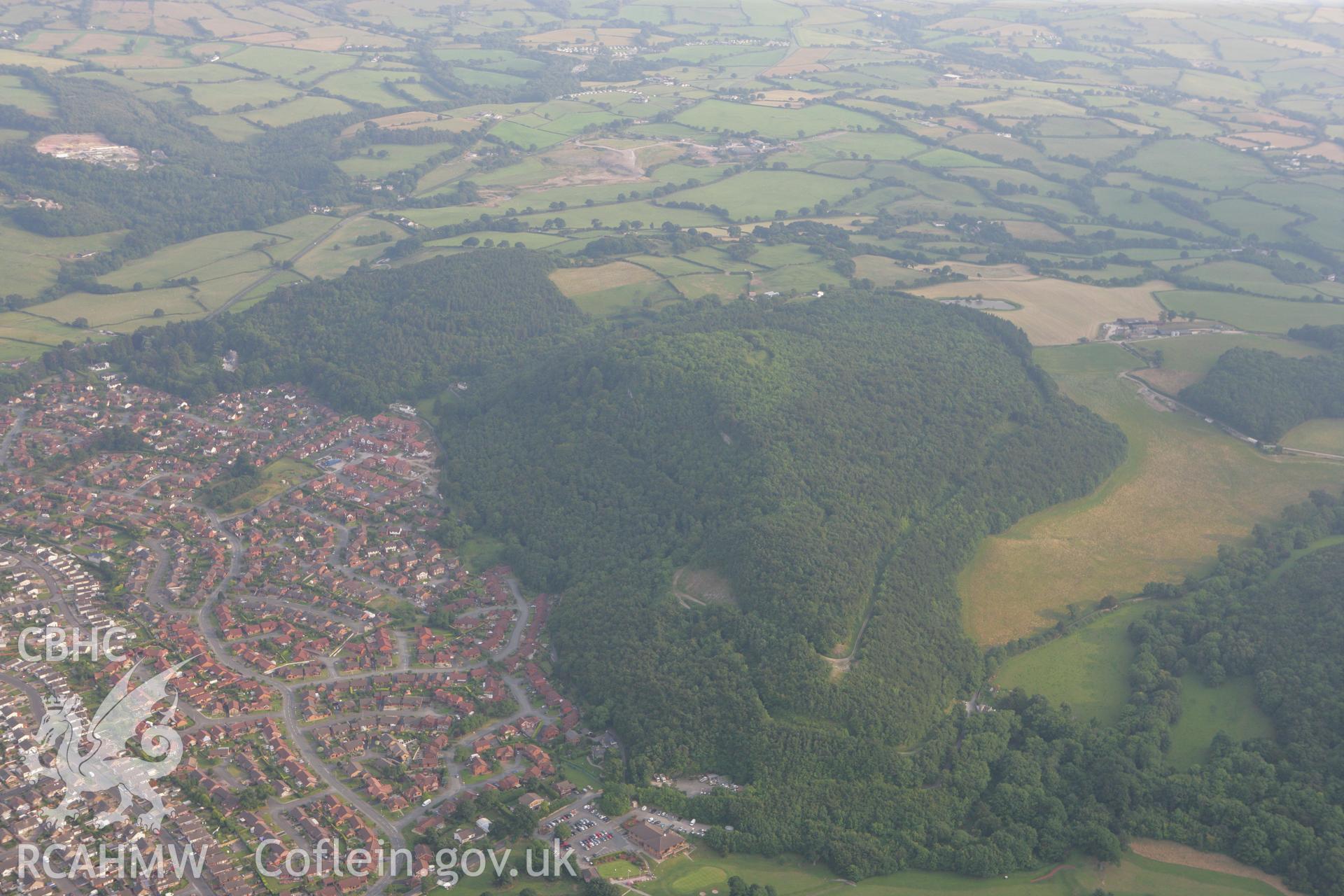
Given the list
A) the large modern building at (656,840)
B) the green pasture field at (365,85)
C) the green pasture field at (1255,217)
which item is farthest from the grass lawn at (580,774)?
the green pasture field at (365,85)

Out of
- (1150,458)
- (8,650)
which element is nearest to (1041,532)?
(1150,458)

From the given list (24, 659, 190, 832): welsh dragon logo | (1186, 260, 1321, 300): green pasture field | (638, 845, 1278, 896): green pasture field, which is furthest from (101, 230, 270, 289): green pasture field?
(1186, 260, 1321, 300): green pasture field

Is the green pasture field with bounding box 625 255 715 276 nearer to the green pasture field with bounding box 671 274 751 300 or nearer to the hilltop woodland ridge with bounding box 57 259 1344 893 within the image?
the green pasture field with bounding box 671 274 751 300

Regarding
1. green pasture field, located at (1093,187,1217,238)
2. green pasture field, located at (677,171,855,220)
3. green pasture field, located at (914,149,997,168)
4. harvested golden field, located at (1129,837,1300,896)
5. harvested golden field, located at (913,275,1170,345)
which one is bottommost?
green pasture field, located at (677,171,855,220)

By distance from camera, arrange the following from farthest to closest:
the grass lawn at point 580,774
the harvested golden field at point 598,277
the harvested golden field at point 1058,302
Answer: the harvested golden field at point 598,277 → the harvested golden field at point 1058,302 → the grass lawn at point 580,774

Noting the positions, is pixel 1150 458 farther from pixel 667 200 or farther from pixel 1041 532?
pixel 667 200

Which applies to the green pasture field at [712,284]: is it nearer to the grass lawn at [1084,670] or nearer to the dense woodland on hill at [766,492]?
the dense woodland on hill at [766,492]

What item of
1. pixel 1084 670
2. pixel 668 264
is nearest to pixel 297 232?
pixel 668 264
